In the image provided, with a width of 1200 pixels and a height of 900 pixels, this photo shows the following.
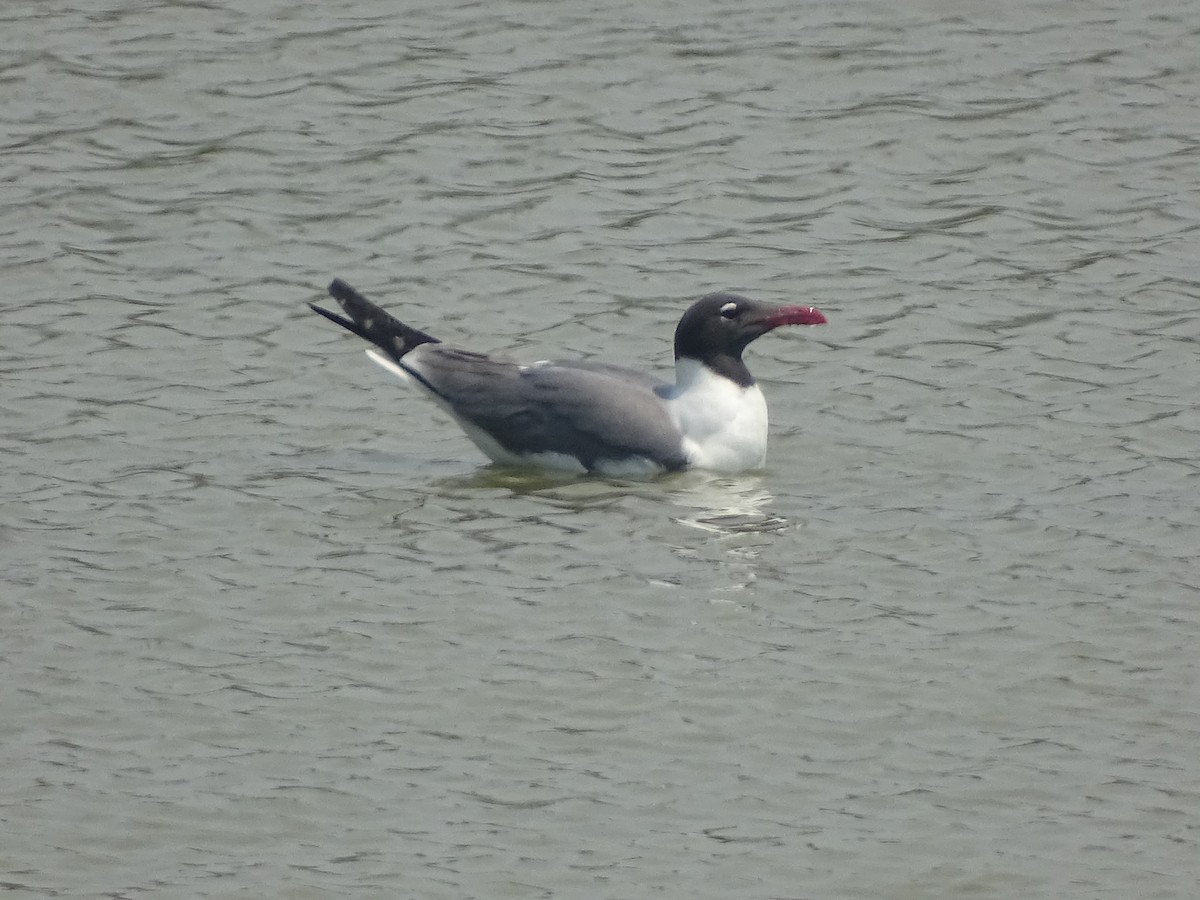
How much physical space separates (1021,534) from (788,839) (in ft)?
10.3

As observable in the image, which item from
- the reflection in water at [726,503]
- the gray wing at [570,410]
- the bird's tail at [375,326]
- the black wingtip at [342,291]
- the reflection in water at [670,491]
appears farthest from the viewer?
the black wingtip at [342,291]

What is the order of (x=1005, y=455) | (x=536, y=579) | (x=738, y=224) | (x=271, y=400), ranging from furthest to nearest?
(x=738, y=224)
(x=271, y=400)
(x=1005, y=455)
(x=536, y=579)

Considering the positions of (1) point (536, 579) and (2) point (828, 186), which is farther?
(2) point (828, 186)

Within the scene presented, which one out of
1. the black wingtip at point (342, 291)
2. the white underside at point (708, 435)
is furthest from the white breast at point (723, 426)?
the black wingtip at point (342, 291)

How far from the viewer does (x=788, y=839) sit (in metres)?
6.97

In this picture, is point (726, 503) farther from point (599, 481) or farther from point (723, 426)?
point (599, 481)

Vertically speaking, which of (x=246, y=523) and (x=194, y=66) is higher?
(x=194, y=66)

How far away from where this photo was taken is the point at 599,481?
10.9 m

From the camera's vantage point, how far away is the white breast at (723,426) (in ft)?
35.6

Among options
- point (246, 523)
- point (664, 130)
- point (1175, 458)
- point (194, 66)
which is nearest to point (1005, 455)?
point (1175, 458)

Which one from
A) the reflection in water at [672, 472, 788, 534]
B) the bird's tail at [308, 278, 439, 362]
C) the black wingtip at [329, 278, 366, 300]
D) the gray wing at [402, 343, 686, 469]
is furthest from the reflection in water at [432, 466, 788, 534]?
the black wingtip at [329, 278, 366, 300]

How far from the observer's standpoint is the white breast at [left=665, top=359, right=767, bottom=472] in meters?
10.8

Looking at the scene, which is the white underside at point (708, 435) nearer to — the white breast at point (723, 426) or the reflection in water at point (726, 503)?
the white breast at point (723, 426)

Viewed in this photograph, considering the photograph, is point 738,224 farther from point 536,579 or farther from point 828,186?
point 536,579
